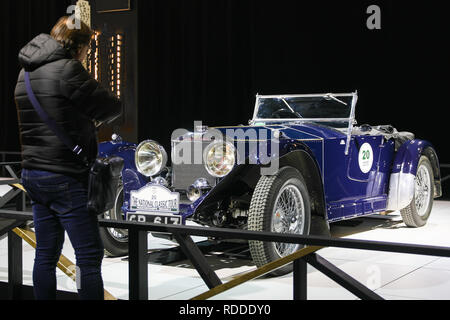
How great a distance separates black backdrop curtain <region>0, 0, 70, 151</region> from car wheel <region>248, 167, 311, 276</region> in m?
8.70

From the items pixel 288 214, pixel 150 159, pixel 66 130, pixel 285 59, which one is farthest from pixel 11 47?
pixel 66 130

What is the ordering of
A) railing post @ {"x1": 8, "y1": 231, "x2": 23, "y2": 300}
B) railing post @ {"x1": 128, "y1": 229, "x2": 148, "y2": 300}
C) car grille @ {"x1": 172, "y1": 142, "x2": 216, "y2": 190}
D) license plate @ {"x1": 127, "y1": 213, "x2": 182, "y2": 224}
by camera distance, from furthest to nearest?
car grille @ {"x1": 172, "y1": 142, "x2": 216, "y2": 190} → license plate @ {"x1": 127, "y1": 213, "x2": 182, "y2": 224} → railing post @ {"x1": 8, "y1": 231, "x2": 23, "y2": 300} → railing post @ {"x1": 128, "y1": 229, "x2": 148, "y2": 300}

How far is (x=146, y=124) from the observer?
1048 centimetres

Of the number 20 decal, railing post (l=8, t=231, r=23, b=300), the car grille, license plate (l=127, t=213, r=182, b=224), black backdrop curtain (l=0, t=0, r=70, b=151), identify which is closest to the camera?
railing post (l=8, t=231, r=23, b=300)

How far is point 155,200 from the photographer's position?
4.29 meters

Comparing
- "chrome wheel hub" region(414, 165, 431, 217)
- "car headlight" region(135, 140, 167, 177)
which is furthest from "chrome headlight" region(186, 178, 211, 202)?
"chrome wheel hub" region(414, 165, 431, 217)

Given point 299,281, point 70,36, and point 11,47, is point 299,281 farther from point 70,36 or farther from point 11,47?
point 11,47

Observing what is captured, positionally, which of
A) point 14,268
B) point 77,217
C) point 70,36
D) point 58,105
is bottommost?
point 14,268

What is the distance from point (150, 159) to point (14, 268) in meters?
1.59

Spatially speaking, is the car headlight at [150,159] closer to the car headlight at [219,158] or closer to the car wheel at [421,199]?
the car headlight at [219,158]

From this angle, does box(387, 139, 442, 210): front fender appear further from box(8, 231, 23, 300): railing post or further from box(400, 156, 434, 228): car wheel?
box(8, 231, 23, 300): railing post

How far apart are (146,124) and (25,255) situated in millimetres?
5733

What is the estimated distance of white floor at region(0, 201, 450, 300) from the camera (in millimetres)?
3604
